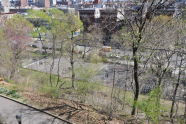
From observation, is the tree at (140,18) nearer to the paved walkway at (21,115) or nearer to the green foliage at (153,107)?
the green foliage at (153,107)

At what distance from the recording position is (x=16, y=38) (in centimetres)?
1925

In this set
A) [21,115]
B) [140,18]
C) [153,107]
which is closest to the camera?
[153,107]

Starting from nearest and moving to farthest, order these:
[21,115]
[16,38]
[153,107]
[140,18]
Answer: [153,107]
[21,115]
[140,18]
[16,38]

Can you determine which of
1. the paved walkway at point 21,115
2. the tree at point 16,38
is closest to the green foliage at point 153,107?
the paved walkway at point 21,115

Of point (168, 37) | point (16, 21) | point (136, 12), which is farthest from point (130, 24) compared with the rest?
point (16, 21)

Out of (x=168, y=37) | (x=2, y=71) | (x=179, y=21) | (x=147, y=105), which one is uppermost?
(x=179, y=21)

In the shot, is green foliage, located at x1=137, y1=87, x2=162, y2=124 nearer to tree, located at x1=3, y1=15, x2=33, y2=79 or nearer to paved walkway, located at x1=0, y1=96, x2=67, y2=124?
paved walkway, located at x1=0, y1=96, x2=67, y2=124

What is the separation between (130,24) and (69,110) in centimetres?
408

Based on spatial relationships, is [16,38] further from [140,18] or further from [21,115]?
[140,18]

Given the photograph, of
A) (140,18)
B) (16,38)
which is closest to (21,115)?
(140,18)

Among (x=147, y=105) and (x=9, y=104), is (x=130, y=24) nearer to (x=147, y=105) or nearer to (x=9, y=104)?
(x=147, y=105)

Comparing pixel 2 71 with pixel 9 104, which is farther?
pixel 2 71

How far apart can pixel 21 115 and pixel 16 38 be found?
13.3m

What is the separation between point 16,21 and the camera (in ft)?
67.8
